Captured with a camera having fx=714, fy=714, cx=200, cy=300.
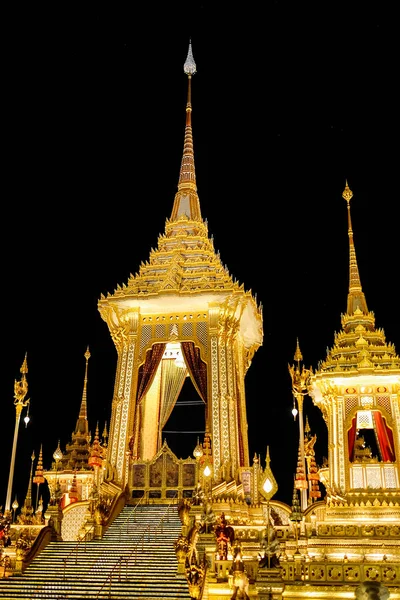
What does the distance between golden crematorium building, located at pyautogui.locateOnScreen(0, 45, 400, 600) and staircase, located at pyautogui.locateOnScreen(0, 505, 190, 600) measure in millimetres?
48

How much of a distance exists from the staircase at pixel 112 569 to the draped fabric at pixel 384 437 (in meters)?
6.51

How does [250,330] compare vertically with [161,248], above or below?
below

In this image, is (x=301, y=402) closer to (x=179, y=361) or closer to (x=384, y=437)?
(x=384, y=437)

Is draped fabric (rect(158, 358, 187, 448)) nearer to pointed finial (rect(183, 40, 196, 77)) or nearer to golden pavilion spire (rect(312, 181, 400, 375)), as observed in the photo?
golden pavilion spire (rect(312, 181, 400, 375))

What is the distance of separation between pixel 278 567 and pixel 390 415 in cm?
854

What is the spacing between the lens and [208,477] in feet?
67.8

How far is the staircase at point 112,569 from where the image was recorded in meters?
14.4

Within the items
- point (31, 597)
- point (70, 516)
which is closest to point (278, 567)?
point (31, 597)

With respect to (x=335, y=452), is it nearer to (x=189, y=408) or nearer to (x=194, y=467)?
(x=194, y=467)

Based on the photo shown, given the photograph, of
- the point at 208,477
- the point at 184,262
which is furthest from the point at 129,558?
the point at 184,262

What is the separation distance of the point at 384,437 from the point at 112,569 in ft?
31.7

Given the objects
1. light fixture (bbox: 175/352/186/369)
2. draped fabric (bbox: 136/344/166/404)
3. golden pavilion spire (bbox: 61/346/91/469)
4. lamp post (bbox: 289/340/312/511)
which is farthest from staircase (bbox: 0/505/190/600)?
golden pavilion spire (bbox: 61/346/91/469)

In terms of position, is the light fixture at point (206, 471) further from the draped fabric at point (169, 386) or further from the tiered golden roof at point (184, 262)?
the tiered golden roof at point (184, 262)

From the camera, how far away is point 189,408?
27406 mm
